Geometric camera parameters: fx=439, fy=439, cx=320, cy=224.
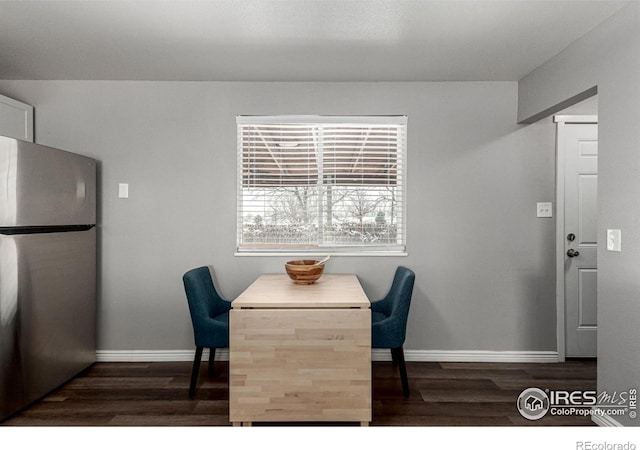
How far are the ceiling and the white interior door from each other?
0.90m

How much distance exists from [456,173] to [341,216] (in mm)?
988

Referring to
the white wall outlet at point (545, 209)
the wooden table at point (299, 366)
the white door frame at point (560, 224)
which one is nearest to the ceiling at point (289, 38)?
the white door frame at point (560, 224)

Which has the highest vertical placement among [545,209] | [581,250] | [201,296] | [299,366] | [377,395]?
[545,209]

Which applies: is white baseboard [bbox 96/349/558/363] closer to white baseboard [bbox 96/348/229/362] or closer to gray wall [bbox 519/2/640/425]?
white baseboard [bbox 96/348/229/362]

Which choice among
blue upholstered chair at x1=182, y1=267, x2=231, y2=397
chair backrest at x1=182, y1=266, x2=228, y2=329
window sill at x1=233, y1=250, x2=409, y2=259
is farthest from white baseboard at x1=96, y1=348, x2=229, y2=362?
window sill at x1=233, y1=250, x2=409, y2=259

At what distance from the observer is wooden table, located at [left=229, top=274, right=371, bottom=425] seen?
2.35 meters

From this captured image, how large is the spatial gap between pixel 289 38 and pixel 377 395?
231cm

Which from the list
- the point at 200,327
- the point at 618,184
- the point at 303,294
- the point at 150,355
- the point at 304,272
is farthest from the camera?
the point at 150,355

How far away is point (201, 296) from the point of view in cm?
295

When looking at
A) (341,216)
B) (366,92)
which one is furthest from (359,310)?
(366,92)

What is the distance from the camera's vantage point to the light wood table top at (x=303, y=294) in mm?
2391

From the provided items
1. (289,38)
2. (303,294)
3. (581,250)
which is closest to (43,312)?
(303,294)

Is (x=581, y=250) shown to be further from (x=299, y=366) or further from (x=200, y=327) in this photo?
(x=200, y=327)
